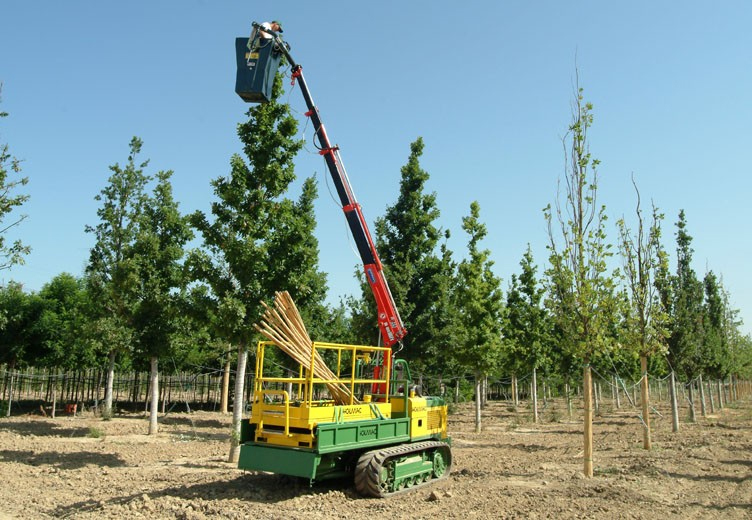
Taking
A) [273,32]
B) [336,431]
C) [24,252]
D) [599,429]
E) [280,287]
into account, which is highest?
[273,32]

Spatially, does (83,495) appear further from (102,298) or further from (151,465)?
(102,298)

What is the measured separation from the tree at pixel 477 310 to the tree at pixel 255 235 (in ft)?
32.0

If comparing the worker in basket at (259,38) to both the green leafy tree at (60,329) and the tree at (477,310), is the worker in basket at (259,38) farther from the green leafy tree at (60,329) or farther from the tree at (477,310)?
the green leafy tree at (60,329)

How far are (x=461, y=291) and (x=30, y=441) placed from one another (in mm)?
16138

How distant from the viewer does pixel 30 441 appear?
656 inches

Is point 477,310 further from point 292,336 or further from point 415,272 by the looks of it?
point 292,336

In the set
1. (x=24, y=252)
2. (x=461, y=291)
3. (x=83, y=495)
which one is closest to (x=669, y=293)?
(x=461, y=291)

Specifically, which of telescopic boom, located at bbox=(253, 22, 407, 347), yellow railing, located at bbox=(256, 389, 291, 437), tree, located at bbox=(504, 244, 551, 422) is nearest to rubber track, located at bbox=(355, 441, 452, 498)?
yellow railing, located at bbox=(256, 389, 291, 437)

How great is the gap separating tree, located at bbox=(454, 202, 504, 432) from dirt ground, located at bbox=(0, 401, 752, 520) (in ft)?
12.7

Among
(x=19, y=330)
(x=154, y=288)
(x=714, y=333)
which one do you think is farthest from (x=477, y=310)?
(x=19, y=330)

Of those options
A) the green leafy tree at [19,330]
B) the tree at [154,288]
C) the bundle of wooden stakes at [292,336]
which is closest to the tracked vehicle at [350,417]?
the bundle of wooden stakes at [292,336]

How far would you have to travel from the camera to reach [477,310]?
74.1 feet

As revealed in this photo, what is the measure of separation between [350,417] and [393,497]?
1.64 metres

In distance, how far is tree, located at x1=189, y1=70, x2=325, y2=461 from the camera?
45.4 feet
